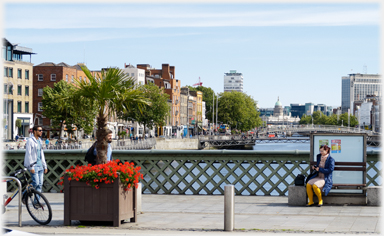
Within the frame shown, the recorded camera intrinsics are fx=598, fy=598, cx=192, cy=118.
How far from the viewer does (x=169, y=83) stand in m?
138

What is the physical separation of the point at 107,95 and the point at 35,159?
2.11 meters

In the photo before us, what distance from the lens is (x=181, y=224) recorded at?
1125 cm

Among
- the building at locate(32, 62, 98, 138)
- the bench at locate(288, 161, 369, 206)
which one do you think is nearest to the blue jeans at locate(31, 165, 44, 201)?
the bench at locate(288, 161, 369, 206)

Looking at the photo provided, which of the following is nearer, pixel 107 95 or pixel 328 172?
pixel 107 95

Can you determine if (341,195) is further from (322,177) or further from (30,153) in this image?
(30,153)

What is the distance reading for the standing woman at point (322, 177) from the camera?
13.7m

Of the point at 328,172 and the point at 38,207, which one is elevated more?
the point at 328,172

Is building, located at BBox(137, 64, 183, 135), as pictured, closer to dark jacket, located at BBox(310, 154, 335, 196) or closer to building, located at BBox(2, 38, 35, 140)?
building, located at BBox(2, 38, 35, 140)

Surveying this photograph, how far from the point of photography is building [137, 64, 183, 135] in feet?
444

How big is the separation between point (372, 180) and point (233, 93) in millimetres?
142796

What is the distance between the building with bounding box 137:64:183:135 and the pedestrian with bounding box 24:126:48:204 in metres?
119

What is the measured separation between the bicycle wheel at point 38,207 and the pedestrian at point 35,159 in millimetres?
1235

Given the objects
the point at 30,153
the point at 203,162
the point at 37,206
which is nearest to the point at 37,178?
the point at 30,153

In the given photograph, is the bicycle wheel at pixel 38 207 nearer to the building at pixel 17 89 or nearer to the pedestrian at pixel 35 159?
the pedestrian at pixel 35 159
